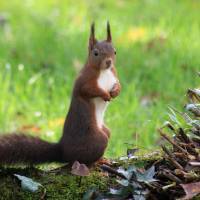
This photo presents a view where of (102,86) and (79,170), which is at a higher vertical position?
(102,86)

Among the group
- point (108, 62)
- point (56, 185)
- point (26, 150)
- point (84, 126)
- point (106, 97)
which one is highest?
point (108, 62)

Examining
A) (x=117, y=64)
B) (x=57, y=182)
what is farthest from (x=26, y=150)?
(x=117, y=64)

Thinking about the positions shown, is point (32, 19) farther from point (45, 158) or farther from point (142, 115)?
point (45, 158)

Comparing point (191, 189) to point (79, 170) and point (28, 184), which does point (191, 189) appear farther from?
point (28, 184)

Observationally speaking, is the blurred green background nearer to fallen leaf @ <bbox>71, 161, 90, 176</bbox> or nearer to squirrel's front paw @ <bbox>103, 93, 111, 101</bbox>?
squirrel's front paw @ <bbox>103, 93, 111, 101</bbox>

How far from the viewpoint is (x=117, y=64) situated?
6.31 meters

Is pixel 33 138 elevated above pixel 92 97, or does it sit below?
below

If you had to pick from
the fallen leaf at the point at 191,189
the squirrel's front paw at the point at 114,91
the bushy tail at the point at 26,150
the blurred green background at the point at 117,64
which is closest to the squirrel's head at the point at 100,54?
the squirrel's front paw at the point at 114,91

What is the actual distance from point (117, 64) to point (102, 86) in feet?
10.7

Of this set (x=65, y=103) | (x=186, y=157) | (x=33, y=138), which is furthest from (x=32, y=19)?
(x=186, y=157)

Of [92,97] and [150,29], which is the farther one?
[150,29]

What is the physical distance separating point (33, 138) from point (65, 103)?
7.42 feet

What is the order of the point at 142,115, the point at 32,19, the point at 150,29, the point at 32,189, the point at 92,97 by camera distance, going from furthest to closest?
the point at 32,19 < the point at 150,29 < the point at 142,115 < the point at 92,97 < the point at 32,189

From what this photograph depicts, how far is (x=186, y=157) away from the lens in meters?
2.77
